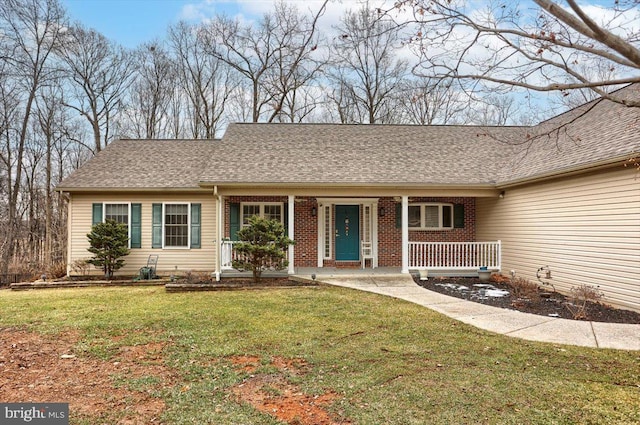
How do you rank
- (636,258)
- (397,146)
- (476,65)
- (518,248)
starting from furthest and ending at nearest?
1. (397,146)
2. (518,248)
3. (636,258)
4. (476,65)

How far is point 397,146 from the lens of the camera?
13.8 m

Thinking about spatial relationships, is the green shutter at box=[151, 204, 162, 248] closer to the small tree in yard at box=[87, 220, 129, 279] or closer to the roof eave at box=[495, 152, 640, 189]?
the small tree in yard at box=[87, 220, 129, 279]

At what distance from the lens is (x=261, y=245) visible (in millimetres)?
10320

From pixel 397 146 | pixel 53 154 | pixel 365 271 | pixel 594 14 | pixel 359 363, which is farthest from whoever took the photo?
pixel 53 154

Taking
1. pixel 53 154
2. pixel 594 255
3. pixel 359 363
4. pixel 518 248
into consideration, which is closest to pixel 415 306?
pixel 359 363

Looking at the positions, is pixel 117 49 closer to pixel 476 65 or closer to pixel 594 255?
pixel 476 65

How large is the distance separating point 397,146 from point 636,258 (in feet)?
26.1

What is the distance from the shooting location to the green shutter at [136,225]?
493 inches

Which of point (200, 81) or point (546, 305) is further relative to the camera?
point (200, 81)

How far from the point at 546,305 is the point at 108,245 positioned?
11.6 metres

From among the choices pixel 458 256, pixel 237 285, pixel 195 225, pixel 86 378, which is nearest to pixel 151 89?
pixel 195 225

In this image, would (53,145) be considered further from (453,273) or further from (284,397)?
(284,397)

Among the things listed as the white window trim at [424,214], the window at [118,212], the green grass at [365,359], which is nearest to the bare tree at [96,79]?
the window at [118,212]

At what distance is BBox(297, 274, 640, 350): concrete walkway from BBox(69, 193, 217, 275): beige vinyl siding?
615 cm
